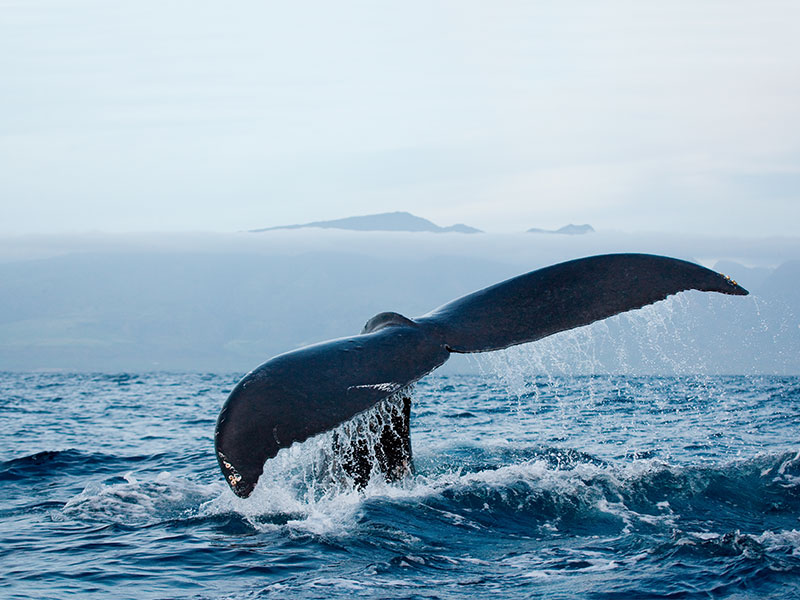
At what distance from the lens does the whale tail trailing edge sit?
466 centimetres

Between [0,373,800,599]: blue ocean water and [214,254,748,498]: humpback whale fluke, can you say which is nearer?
[214,254,748,498]: humpback whale fluke

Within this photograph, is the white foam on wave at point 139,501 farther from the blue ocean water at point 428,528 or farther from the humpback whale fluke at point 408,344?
the humpback whale fluke at point 408,344

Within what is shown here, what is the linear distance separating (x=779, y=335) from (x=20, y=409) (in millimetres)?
121671

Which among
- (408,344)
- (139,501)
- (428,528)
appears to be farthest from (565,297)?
(139,501)

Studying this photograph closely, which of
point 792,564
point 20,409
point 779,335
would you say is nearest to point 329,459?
point 792,564

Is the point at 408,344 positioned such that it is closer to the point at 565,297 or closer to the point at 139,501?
the point at 565,297

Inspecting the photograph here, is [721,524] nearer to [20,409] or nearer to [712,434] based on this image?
[712,434]

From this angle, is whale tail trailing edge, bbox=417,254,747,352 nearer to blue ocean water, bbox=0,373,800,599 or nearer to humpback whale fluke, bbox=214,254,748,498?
humpback whale fluke, bbox=214,254,748,498

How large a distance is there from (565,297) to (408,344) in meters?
0.94

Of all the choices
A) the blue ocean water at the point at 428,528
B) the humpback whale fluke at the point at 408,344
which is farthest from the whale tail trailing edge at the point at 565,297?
the blue ocean water at the point at 428,528

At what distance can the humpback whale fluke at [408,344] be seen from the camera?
3674 millimetres

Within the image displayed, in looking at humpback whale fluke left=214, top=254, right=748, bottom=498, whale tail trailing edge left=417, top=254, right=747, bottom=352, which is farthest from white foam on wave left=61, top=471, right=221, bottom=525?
whale tail trailing edge left=417, top=254, right=747, bottom=352

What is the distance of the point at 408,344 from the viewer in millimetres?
4594

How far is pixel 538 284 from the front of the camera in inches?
197
